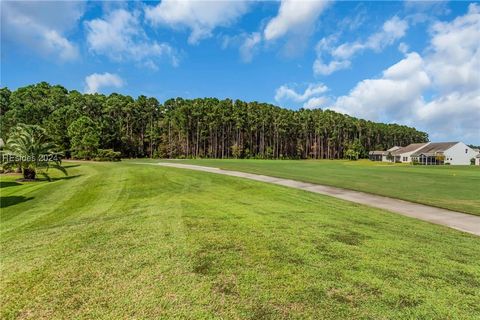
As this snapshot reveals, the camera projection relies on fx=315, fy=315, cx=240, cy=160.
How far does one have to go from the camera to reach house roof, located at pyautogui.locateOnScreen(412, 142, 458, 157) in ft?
271

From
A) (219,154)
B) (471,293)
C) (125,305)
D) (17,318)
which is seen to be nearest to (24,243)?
(17,318)

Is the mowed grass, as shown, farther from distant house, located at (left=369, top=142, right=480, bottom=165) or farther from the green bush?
distant house, located at (left=369, top=142, right=480, bottom=165)

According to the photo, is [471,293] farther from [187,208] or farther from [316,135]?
[316,135]

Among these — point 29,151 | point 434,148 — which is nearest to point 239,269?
point 29,151

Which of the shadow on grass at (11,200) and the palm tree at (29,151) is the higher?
the palm tree at (29,151)

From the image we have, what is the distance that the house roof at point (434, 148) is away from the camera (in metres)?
82.6

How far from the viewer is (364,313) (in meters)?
3.92

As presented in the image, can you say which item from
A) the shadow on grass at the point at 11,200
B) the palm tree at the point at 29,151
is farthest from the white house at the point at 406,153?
the shadow on grass at the point at 11,200

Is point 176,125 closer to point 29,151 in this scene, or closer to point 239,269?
point 29,151

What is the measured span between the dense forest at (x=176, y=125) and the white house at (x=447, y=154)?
1016 inches

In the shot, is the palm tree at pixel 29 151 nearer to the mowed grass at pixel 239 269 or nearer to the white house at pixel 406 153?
the mowed grass at pixel 239 269

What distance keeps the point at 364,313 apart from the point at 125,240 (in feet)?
15.9

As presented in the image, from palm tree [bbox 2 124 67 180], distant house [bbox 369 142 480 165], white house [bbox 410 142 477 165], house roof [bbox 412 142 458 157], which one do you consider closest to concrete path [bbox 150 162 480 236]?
palm tree [bbox 2 124 67 180]

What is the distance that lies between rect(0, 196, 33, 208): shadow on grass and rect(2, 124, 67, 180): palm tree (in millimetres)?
8841
